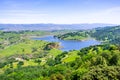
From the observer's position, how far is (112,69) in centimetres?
4262

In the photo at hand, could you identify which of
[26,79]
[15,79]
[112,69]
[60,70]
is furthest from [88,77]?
[15,79]

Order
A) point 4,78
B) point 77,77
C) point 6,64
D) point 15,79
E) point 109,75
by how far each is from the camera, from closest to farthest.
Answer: point 109,75
point 77,77
point 15,79
point 4,78
point 6,64

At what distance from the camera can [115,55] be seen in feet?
Result: 195

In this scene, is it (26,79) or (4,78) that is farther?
(4,78)

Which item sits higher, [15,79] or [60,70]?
[60,70]

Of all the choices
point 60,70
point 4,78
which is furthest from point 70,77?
point 4,78

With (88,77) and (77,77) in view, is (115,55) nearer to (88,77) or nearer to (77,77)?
(77,77)

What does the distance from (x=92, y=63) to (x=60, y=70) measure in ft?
47.4

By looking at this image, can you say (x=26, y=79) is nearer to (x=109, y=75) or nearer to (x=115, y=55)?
(x=115, y=55)

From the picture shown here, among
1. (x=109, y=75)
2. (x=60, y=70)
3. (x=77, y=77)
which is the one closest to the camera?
(x=109, y=75)

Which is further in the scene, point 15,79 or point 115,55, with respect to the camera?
point 15,79

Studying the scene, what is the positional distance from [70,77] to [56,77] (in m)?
3.52

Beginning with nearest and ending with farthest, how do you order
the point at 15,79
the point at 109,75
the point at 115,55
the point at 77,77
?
the point at 109,75
the point at 77,77
the point at 115,55
the point at 15,79

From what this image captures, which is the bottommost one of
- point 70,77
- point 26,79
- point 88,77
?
point 26,79
